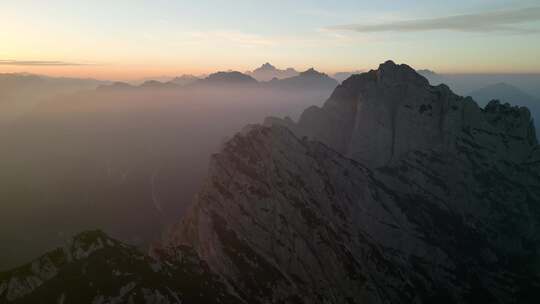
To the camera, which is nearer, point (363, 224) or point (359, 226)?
point (359, 226)

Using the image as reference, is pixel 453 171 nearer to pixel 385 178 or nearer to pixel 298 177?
pixel 385 178

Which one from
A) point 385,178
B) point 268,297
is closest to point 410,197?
point 385,178

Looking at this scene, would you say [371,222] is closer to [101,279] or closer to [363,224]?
[363,224]

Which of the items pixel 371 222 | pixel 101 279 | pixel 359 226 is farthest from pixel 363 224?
pixel 101 279

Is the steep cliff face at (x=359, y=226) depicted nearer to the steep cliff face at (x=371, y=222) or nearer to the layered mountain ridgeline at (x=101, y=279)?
the steep cliff face at (x=371, y=222)

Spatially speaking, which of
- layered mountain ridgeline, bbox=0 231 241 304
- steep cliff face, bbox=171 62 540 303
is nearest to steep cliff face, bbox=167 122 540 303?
steep cliff face, bbox=171 62 540 303

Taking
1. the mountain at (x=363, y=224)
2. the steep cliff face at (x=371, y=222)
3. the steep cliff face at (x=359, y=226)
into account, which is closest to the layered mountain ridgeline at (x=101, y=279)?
the mountain at (x=363, y=224)

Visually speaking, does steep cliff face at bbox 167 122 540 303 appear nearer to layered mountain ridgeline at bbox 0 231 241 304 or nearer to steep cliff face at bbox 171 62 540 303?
steep cliff face at bbox 171 62 540 303
